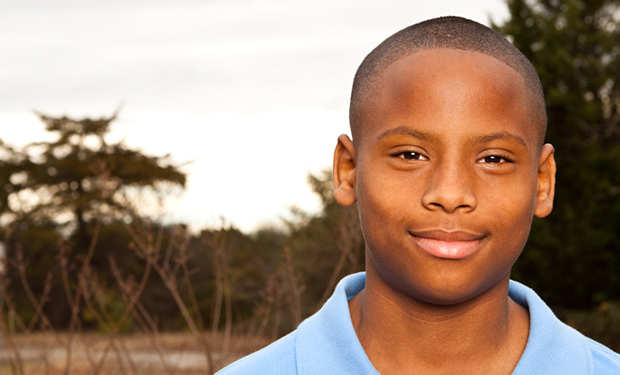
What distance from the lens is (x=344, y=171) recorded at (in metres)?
1.90

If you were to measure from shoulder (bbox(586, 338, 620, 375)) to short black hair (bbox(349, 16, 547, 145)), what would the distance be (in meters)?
0.61

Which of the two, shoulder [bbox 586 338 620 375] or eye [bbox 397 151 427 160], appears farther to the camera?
shoulder [bbox 586 338 620 375]

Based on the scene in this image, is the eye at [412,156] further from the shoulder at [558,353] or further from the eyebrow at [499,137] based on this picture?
the shoulder at [558,353]

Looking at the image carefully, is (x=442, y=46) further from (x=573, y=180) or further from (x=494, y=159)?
(x=573, y=180)

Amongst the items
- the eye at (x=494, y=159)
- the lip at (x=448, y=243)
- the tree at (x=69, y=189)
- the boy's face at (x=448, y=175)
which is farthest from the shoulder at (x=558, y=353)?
the tree at (x=69, y=189)

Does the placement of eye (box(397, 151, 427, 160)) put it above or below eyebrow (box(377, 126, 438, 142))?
below

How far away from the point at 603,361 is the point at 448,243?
614 millimetres

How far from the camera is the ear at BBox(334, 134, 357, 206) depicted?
1856mm

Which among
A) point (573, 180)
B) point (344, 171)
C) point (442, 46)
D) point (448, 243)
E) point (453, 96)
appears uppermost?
point (442, 46)

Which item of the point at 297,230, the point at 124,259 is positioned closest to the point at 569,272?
the point at 297,230

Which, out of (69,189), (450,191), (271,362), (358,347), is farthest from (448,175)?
(69,189)

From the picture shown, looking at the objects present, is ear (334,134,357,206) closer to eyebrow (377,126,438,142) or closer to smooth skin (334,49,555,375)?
smooth skin (334,49,555,375)

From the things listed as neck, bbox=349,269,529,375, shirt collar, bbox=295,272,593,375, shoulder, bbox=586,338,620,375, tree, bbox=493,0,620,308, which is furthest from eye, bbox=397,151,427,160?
tree, bbox=493,0,620,308

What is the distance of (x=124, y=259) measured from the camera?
88.7 feet
